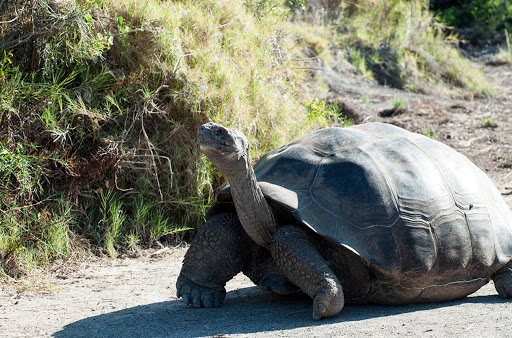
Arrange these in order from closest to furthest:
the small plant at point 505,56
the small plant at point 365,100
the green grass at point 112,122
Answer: the green grass at point 112,122
the small plant at point 365,100
the small plant at point 505,56

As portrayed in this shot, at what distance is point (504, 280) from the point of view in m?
3.75

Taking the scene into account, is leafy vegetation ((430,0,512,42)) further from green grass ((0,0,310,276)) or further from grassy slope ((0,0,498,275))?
green grass ((0,0,310,276))

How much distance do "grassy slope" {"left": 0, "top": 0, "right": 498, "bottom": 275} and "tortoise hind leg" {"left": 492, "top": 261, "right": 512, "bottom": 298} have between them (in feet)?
7.75

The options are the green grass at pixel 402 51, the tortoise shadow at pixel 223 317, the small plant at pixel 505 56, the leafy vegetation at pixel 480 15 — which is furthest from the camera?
the leafy vegetation at pixel 480 15

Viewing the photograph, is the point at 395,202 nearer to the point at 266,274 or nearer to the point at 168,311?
the point at 266,274

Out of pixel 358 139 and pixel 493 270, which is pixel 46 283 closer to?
pixel 358 139

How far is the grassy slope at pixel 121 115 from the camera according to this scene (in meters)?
4.67

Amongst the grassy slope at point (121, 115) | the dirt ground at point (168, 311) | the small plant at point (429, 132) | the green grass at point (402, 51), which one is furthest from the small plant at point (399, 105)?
the dirt ground at point (168, 311)

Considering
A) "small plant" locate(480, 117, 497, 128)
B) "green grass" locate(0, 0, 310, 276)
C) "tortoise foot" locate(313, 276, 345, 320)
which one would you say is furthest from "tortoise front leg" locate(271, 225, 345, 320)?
"small plant" locate(480, 117, 497, 128)

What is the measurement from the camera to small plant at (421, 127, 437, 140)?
7914mm

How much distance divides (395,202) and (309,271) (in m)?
0.59

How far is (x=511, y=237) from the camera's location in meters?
3.79

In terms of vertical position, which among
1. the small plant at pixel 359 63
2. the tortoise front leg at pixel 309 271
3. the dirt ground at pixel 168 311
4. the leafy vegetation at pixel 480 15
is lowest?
the dirt ground at pixel 168 311

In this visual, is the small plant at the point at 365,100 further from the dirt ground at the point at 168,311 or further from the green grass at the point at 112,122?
the dirt ground at the point at 168,311
